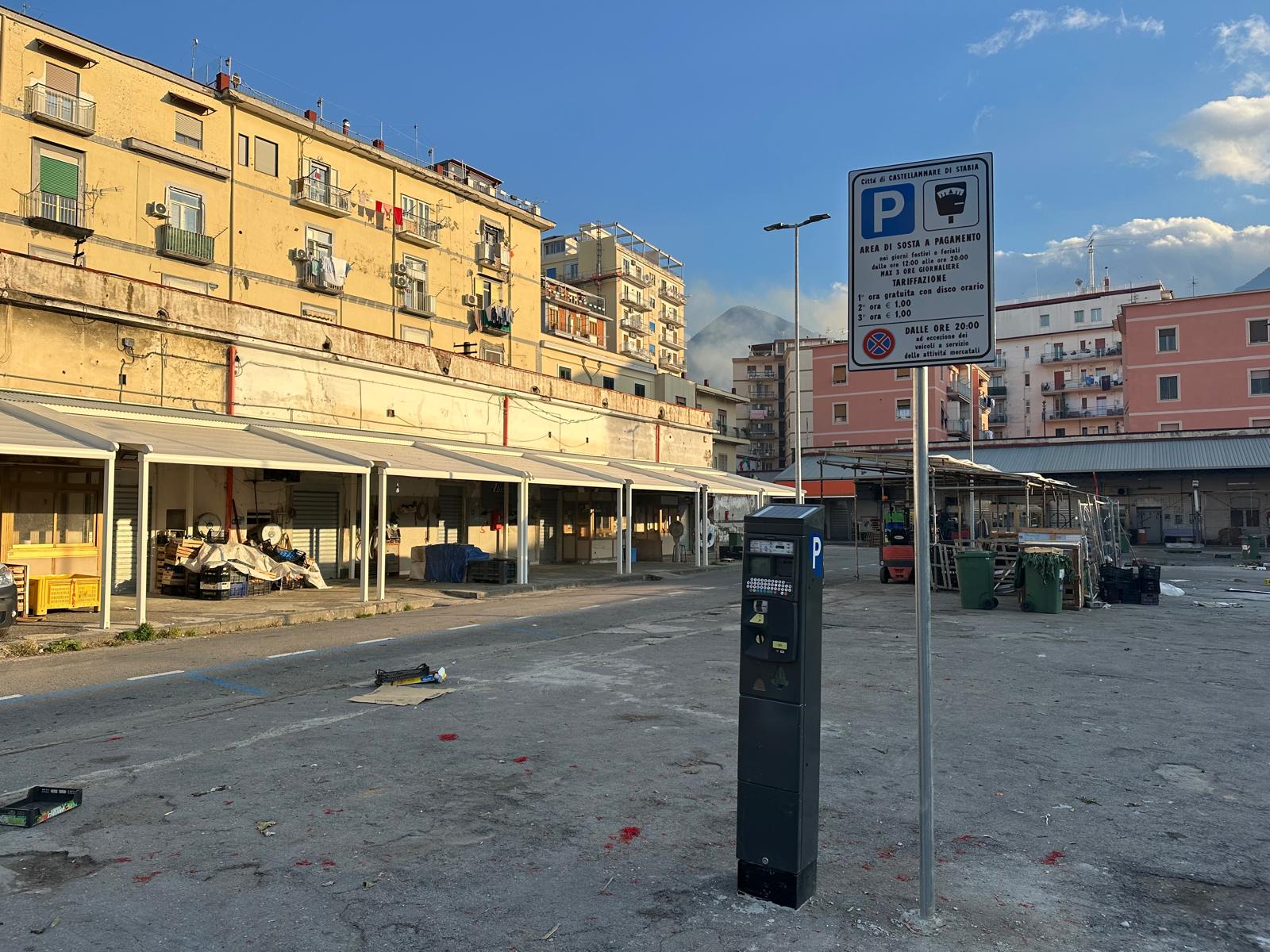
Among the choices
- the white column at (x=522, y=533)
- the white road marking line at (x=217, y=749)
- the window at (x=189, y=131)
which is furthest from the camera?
the window at (x=189, y=131)

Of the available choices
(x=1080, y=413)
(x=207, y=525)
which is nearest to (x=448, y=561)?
(x=207, y=525)

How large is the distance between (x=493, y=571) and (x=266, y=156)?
15.3 m

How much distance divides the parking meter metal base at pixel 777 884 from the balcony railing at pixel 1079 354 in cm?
8055

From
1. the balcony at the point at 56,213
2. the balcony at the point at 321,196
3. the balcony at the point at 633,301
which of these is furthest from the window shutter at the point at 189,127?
the balcony at the point at 633,301

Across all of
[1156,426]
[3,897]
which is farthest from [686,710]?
[1156,426]

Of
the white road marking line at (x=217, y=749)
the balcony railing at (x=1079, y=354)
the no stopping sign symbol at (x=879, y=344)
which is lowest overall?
the white road marking line at (x=217, y=749)

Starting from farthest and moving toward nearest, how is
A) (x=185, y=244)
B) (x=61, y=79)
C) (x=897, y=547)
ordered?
(x=185, y=244)
(x=897, y=547)
(x=61, y=79)

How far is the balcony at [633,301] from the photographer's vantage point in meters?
66.1

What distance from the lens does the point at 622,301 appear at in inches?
2594

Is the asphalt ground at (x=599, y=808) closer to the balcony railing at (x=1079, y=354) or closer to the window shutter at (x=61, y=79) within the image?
the window shutter at (x=61, y=79)

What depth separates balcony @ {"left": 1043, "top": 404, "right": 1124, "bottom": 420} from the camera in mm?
69750

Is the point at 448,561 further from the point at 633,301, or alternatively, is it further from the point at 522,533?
the point at 633,301

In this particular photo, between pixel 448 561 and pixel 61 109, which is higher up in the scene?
pixel 61 109

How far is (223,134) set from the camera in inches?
949
